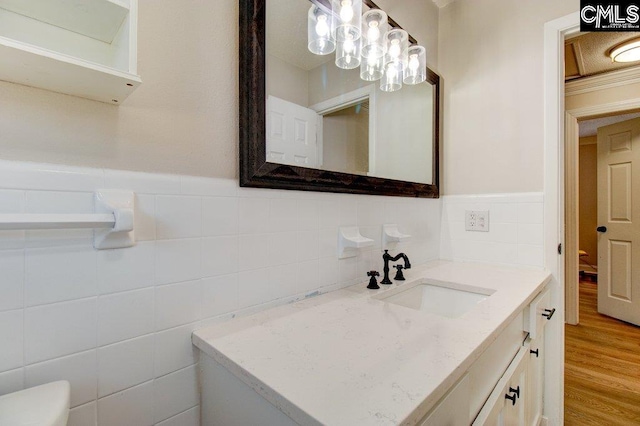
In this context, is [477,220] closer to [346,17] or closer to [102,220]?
[346,17]

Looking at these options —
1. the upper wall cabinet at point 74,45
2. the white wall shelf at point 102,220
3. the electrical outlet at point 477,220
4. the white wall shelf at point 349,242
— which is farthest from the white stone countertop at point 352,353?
the electrical outlet at point 477,220

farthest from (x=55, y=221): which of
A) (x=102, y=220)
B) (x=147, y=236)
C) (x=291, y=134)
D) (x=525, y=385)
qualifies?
(x=525, y=385)

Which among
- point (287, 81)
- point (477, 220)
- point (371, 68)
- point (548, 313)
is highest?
point (371, 68)

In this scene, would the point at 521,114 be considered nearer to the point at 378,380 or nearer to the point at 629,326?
the point at 378,380

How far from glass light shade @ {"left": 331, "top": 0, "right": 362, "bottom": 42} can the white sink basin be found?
963 millimetres

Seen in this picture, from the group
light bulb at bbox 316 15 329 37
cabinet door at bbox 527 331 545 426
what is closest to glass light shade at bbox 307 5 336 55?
light bulb at bbox 316 15 329 37

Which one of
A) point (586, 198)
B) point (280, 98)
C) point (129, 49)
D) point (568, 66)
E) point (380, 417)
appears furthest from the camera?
point (586, 198)

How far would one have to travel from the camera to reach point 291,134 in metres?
0.96

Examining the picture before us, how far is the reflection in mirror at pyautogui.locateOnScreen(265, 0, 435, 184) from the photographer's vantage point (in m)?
0.92

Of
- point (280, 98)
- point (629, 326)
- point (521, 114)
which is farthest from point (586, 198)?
point (280, 98)

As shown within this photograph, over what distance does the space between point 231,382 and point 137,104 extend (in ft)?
2.07

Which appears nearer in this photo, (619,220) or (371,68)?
(371,68)

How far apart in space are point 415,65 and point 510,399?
1.41 metres

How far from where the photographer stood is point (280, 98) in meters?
0.93
